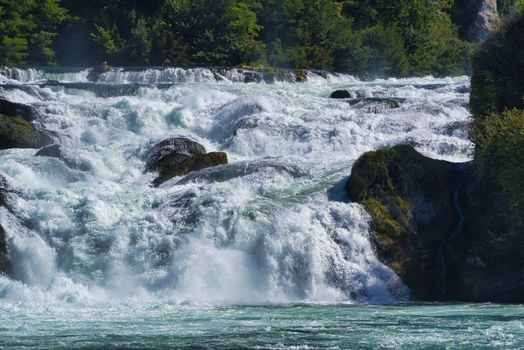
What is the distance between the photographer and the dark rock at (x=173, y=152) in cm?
3400

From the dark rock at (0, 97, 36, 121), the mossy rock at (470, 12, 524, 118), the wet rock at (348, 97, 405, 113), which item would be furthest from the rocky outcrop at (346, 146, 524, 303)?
the dark rock at (0, 97, 36, 121)

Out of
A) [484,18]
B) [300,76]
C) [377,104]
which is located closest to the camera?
[377,104]

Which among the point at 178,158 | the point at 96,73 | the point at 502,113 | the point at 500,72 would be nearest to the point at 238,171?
the point at 178,158

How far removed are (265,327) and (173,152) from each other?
12374 mm

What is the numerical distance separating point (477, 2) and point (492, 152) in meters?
47.3

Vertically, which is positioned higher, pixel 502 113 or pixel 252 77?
pixel 252 77

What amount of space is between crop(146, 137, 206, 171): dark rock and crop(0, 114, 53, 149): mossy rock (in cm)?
424

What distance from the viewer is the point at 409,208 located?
29.1 m

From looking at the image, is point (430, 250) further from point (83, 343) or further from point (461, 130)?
point (83, 343)

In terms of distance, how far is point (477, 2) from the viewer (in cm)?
7475

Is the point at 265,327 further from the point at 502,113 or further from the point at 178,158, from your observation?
the point at 178,158

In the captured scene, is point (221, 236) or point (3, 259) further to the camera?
point (221, 236)

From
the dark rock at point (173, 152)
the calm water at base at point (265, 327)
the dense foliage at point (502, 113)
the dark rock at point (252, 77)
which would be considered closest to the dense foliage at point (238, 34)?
the dark rock at point (252, 77)

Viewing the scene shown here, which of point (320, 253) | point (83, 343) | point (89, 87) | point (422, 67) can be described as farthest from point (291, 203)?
point (422, 67)
